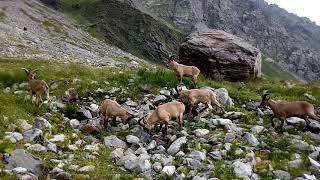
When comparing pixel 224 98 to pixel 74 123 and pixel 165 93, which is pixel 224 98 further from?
pixel 74 123

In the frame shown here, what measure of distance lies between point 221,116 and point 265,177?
21.3ft

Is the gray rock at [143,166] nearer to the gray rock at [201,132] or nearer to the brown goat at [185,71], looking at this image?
the gray rock at [201,132]

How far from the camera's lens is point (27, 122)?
55.8 feet

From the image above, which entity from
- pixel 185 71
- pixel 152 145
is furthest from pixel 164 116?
pixel 185 71

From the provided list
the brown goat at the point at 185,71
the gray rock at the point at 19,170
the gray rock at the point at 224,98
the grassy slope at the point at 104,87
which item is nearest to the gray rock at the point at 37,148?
the grassy slope at the point at 104,87

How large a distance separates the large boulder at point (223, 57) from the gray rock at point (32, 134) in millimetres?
17594

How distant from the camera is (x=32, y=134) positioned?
51.8 ft

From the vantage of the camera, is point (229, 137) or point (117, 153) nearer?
point (117, 153)

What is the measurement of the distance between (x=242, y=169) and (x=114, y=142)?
507 centimetres

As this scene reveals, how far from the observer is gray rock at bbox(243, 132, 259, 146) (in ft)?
53.6

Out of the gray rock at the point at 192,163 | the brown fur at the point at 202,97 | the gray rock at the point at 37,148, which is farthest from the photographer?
the brown fur at the point at 202,97

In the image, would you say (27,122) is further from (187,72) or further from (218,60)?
(218,60)

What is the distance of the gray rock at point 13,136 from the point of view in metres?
15.1

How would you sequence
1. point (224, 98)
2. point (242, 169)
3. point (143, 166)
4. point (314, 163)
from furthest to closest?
point (224, 98)
point (314, 163)
point (143, 166)
point (242, 169)
